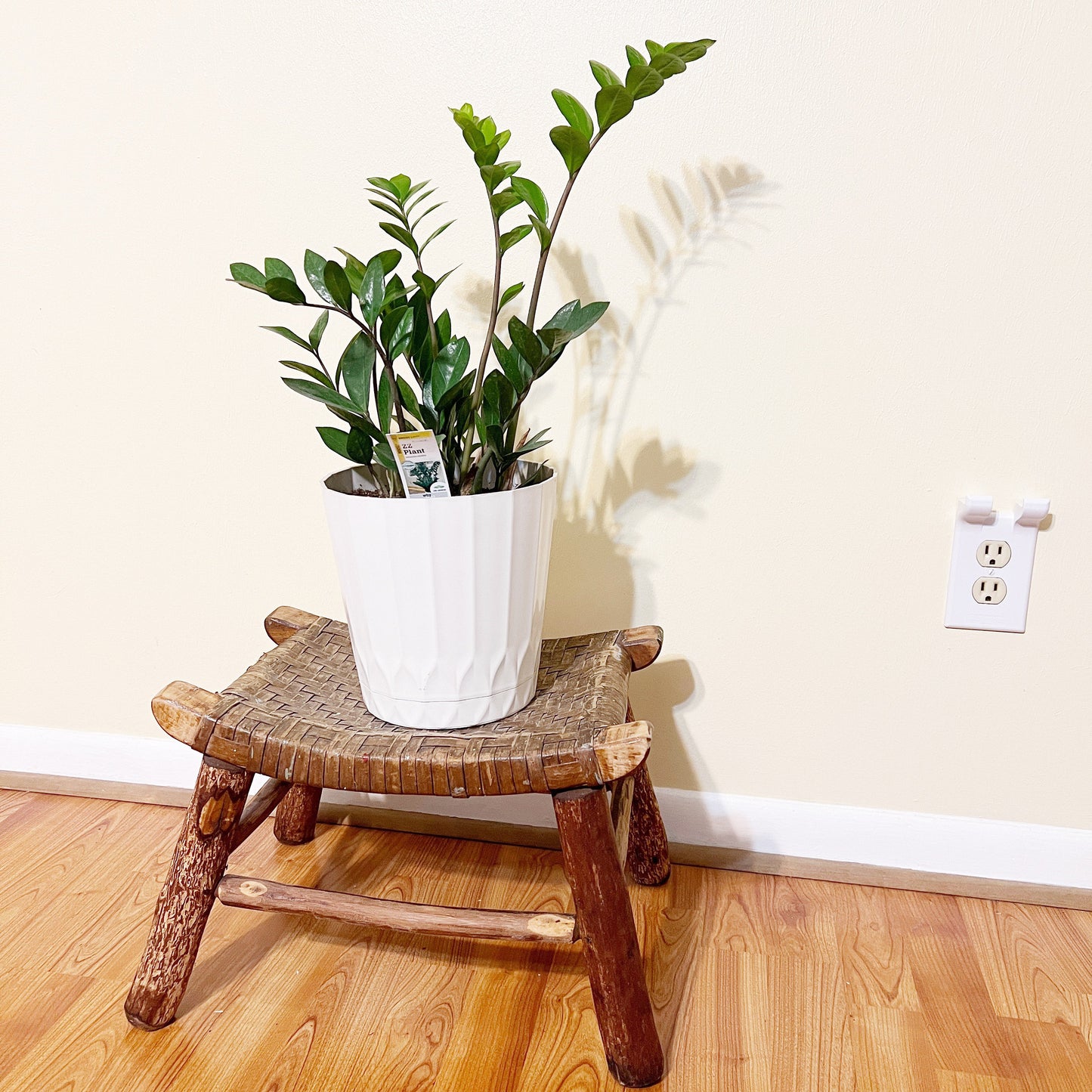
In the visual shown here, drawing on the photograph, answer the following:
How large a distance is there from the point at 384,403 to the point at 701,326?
33 centimetres

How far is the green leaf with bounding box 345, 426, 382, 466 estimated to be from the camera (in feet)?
2.63

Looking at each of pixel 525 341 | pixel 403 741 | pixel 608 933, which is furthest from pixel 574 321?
pixel 608 933

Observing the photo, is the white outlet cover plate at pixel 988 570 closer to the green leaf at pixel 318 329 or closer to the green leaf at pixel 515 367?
the green leaf at pixel 515 367

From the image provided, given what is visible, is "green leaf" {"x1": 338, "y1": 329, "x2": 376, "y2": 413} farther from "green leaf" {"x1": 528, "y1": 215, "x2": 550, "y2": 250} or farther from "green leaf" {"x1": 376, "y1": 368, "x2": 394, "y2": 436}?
"green leaf" {"x1": 528, "y1": 215, "x2": 550, "y2": 250}

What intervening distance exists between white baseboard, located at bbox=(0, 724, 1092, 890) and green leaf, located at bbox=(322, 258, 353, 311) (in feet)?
1.94

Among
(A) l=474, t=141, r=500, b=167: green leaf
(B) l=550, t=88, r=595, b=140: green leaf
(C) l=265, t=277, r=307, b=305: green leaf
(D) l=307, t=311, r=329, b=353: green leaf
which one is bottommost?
(D) l=307, t=311, r=329, b=353: green leaf

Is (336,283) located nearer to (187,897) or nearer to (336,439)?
(336,439)

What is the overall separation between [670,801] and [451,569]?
0.44m

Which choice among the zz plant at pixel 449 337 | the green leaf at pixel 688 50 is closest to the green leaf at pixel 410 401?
the zz plant at pixel 449 337

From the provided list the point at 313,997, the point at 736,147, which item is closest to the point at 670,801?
the point at 313,997

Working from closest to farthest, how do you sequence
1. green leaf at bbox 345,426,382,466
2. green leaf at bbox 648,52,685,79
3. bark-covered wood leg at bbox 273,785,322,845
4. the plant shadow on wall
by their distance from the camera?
green leaf at bbox 648,52,685,79 < green leaf at bbox 345,426,382,466 < the plant shadow on wall < bark-covered wood leg at bbox 273,785,322,845

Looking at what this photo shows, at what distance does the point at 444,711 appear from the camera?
80 centimetres

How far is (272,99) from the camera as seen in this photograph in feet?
3.20

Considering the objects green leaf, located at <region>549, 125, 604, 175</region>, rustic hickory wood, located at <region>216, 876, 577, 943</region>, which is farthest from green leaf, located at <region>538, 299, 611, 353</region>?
rustic hickory wood, located at <region>216, 876, 577, 943</region>
